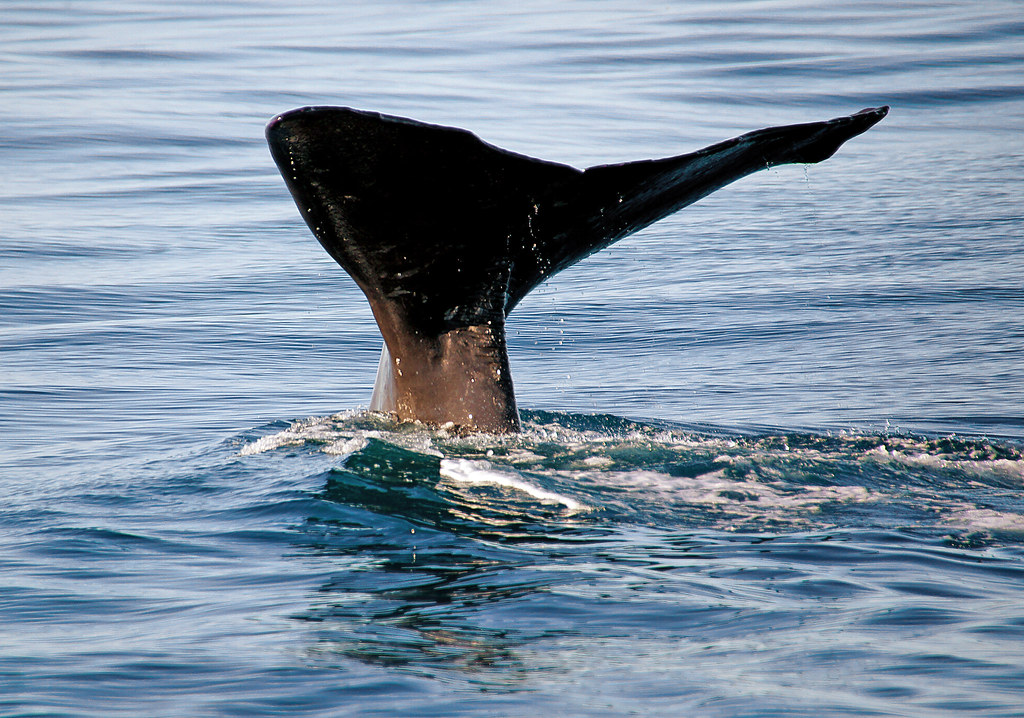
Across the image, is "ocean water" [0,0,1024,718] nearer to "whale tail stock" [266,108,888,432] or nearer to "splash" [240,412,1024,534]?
"splash" [240,412,1024,534]

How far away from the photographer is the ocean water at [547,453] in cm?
300

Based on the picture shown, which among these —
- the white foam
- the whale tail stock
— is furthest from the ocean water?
the whale tail stock

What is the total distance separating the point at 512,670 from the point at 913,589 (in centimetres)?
117

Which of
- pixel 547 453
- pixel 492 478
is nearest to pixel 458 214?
pixel 492 478

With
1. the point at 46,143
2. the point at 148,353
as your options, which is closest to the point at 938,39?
the point at 46,143

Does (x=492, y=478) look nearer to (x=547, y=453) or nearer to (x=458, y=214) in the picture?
(x=547, y=453)

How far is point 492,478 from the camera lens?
4312mm

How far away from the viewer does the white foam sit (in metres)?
4.26

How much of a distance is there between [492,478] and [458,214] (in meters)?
0.87

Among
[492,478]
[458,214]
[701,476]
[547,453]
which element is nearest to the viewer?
[458,214]

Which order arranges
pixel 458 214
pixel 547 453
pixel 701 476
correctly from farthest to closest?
1. pixel 547 453
2. pixel 701 476
3. pixel 458 214

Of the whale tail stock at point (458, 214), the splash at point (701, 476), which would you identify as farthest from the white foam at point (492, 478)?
the whale tail stock at point (458, 214)

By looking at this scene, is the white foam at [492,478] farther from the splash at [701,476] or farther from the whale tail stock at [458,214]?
the whale tail stock at [458,214]

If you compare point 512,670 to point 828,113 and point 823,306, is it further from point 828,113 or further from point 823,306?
point 828,113
